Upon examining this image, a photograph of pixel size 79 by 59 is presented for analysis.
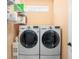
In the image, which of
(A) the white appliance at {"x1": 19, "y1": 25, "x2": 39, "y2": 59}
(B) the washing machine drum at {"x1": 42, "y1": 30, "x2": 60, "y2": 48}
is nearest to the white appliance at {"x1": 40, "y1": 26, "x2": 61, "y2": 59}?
(B) the washing machine drum at {"x1": 42, "y1": 30, "x2": 60, "y2": 48}

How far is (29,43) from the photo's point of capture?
480cm

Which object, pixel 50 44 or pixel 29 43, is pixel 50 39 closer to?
pixel 50 44

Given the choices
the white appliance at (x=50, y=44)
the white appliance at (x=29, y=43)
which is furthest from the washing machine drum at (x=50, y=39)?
the white appliance at (x=29, y=43)

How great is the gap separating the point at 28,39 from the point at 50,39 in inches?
24.6

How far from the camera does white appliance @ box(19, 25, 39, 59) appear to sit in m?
4.77

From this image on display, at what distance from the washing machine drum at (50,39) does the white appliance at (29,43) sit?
0.23m

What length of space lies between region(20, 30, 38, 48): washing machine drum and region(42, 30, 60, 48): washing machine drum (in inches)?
10.0

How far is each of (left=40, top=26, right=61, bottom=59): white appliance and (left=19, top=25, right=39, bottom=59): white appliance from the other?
0.14 m

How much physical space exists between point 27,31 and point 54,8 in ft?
4.90

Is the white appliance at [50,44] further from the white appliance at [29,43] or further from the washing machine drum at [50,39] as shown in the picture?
the white appliance at [29,43]

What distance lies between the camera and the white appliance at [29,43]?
4.77m

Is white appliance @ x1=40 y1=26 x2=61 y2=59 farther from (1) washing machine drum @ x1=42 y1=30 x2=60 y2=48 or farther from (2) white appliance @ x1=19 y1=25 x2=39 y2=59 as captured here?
(2) white appliance @ x1=19 y1=25 x2=39 y2=59
